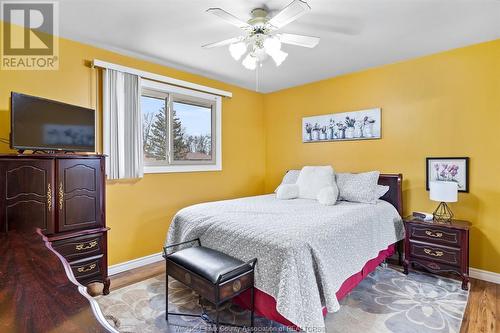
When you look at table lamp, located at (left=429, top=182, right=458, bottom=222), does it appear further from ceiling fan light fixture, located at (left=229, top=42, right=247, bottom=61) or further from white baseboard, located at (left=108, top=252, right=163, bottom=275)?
white baseboard, located at (left=108, top=252, right=163, bottom=275)

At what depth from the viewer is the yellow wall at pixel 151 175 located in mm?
2645

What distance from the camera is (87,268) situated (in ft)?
7.72

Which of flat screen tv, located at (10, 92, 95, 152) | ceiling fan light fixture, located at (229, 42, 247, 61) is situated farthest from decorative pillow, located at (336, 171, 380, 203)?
flat screen tv, located at (10, 92, 95, 152)

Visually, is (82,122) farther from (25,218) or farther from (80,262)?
(80,262)

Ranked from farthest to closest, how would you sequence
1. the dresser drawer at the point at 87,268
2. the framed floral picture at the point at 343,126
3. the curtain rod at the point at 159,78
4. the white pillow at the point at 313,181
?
the framed floral picture at the point at 343,126 → the white pillow at the point at 313,181 → the curtain rod at the point at 159,78 → the dresser drawer at the point at 87,268

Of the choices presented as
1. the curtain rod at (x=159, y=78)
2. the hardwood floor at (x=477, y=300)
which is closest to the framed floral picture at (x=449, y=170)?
the hardwood floor at (x=477, y=300)

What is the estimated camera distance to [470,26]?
2.49 m

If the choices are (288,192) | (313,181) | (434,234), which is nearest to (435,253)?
(434,234)

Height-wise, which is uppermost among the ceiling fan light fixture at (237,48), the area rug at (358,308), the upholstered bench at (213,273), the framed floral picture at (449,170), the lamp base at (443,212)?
the ceiling fan light fixture at (237,48)

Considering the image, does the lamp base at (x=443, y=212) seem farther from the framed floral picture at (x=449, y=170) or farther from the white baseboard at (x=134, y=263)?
the white baseboard at (x=134, y=263)

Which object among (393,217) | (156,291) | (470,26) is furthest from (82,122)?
(470,26)

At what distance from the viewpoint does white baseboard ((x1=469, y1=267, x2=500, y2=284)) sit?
9.09 feet

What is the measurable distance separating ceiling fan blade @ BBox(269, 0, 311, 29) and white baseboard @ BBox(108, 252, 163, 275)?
3.01 meters

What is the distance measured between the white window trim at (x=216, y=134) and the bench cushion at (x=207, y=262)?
62.9 inches
